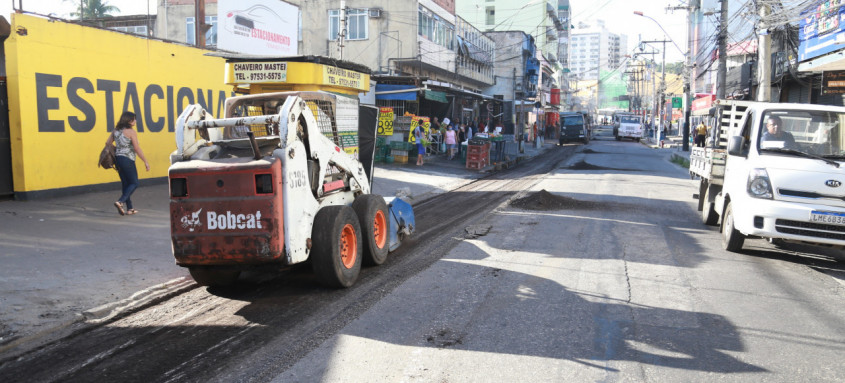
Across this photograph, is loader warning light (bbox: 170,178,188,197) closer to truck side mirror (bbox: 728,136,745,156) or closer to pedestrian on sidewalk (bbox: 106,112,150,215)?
pedestrian on sidewalk (bbox: 106,112,150,215)

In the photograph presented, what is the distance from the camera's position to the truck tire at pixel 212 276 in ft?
21.3

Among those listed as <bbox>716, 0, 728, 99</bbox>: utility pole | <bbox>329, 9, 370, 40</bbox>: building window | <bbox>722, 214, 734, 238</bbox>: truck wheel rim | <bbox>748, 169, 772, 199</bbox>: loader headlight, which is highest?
<bbox>329, 9, 370, 40</bbox>: building window

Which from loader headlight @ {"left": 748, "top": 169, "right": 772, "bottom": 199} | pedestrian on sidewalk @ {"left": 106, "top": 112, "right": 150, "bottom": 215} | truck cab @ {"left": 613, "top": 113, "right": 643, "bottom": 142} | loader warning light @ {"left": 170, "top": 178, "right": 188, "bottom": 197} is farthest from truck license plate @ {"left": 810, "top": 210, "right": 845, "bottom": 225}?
truck cab @ {"left": 613, "top": 113, "right": 643, "bottom": 142}

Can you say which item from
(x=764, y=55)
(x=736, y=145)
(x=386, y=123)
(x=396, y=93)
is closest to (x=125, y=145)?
(x=736, y=145)

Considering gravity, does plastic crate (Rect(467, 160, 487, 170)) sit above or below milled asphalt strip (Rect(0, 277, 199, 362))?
above

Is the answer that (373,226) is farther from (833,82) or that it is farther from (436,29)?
(436,29)

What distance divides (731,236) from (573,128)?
44.5m

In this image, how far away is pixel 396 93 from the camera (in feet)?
88.9

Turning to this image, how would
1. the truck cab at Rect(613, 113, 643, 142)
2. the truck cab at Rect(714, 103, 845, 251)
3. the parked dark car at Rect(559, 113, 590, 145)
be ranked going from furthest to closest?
the truck cab at Rect(613, 113, 643, 142) < the parked dark car at Rect(559, 113, 590, 145) < the truck cab at Rect(714, 103, 845, 251)

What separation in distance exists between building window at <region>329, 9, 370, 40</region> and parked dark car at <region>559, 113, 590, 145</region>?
83.6 ft

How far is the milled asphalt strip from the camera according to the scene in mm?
4957

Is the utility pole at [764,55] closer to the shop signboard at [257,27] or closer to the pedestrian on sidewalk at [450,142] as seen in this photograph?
the pedestrian on sidewalk at [450,142]

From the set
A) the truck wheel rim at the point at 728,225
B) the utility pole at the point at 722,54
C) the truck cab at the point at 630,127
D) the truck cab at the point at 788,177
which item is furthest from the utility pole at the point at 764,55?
the truck cab at the point at 630,127

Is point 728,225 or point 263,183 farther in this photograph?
point 728,225
